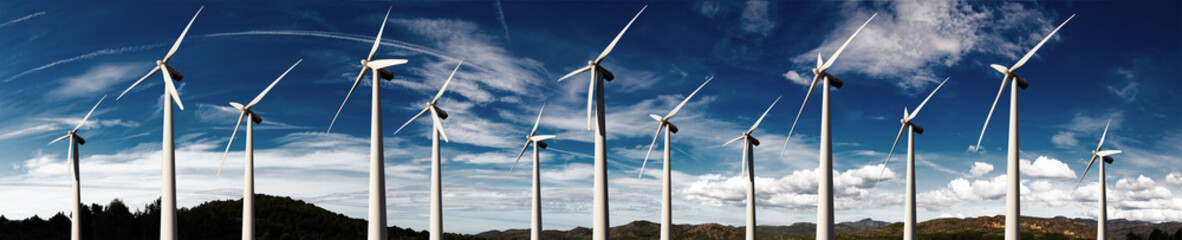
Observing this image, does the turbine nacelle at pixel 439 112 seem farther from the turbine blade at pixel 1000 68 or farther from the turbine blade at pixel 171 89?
the turbine blade at pixel 1000 68

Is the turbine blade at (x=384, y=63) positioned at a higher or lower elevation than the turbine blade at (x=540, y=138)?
higher

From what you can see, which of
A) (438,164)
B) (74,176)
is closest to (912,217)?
(438,164)

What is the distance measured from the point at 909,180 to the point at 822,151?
1584cm

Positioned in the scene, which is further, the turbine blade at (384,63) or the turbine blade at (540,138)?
the turbine blade at (540,138)

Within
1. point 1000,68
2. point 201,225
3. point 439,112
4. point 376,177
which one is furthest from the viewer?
point 201,225

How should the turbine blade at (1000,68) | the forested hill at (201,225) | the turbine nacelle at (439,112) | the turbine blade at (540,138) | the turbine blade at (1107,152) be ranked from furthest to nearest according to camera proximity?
the forested hill at (201,225), the turbine blade at (1107,152), the turbine blade at (540,138), the turbine nacelle at (439,112), the turbine blade at (1000,68)

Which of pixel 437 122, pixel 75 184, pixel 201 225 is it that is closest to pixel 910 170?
pixel 437 122

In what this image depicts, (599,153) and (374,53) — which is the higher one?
(374,53)

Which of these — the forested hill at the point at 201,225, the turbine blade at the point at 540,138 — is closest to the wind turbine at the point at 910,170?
the turbine blade at the point at 540,138

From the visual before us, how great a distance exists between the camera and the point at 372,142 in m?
40.6

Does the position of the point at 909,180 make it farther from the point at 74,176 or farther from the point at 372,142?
the point at 74,176

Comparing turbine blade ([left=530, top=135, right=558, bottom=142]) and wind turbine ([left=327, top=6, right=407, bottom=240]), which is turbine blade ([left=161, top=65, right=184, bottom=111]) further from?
turbine blade ([left=530, top=135, right=558, bottom=142])

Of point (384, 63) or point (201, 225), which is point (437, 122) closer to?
point (384, 63)

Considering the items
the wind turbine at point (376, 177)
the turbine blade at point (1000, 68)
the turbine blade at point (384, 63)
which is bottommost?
the wind turbine at point (376, 177)
